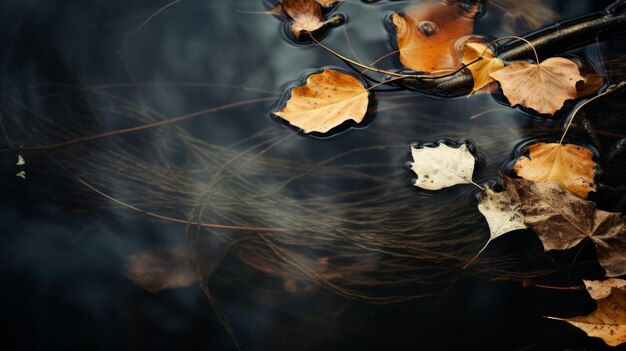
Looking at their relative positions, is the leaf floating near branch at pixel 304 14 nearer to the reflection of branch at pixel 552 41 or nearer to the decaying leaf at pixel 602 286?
the reflection of branch at pixel 552 41

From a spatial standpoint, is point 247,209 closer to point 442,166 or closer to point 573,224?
point 442,166

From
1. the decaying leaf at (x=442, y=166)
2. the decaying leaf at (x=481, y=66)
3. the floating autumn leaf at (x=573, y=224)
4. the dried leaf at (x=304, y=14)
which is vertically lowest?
the floating autumn leaf at (x=573, y=224)

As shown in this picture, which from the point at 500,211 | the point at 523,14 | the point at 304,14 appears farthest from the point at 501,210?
the point at 304,14

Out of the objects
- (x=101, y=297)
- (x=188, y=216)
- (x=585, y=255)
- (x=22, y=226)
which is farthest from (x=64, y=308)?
(x=585, y=255)

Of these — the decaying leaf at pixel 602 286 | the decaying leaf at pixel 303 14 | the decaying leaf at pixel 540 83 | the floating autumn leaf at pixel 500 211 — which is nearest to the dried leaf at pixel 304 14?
the decaying leaf at pixel 303 14

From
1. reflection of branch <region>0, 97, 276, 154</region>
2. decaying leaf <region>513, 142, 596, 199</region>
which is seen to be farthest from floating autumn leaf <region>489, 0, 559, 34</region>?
reflection of branch <region>0, 97, 276, 154</region>

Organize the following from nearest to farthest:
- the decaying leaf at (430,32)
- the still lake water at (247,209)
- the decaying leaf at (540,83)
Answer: the still lake water at (247,209) < the decaying leaf at (540,83) < the decaying leaf at (430,32)
